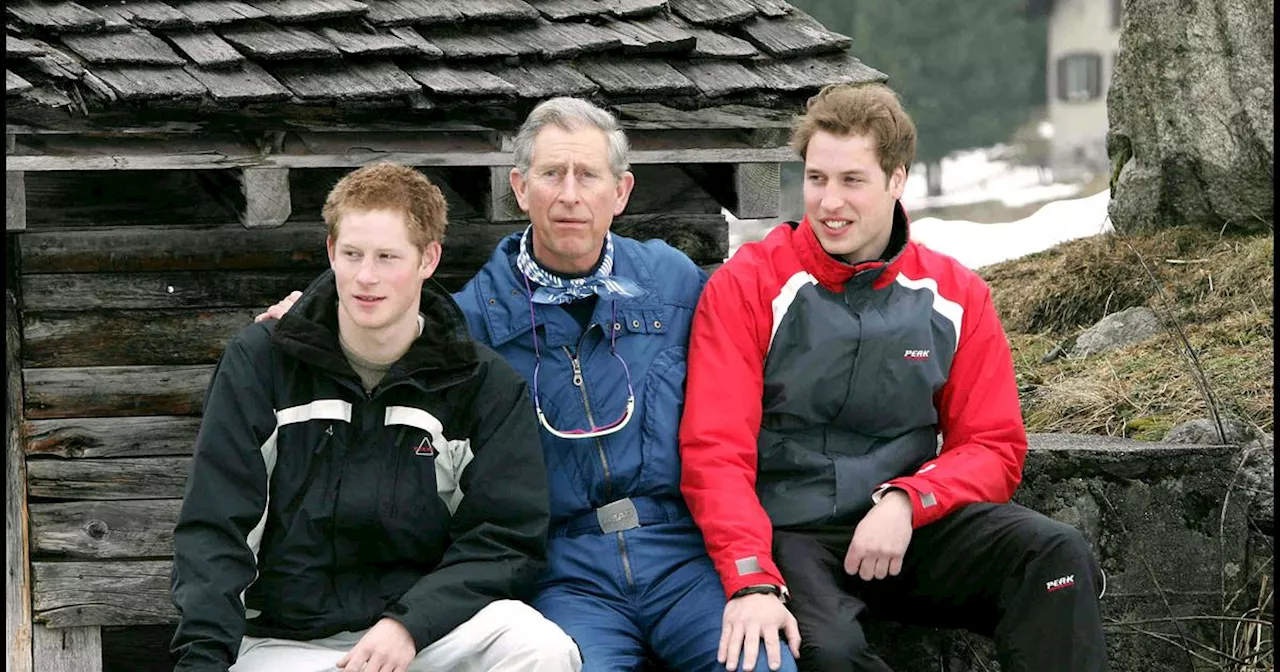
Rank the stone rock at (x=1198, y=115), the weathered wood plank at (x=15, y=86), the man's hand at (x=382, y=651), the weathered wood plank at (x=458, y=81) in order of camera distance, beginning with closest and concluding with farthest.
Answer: the man's hand at (x=382, y=651) → the weathered wood plank at (x=15, y=86) → the weathered wood plank at (x=458, y=81) → the stone rock at (x=1198, y=115)

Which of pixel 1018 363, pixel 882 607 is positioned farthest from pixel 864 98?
pixel 1018 363

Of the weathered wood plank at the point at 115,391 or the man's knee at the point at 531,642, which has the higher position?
the weathered wood plank at the point at 115,391

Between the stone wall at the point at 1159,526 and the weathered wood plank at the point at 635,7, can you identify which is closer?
the stone wall at the point at 1159,526

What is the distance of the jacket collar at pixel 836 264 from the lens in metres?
3.92

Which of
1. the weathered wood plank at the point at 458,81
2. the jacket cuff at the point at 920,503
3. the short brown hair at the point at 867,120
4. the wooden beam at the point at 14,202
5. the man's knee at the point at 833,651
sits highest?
the weathered wood plank at the point at 458,81

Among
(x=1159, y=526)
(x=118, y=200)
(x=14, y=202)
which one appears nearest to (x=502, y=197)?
(x=118, y=200)

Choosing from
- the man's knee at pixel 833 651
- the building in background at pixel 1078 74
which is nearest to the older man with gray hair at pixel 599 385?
the man's knee at pixel 833 651

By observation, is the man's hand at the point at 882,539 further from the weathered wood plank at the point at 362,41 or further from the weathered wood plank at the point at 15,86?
the weathered wood plank at the point at 15,86

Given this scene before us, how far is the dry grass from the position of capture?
219 inches

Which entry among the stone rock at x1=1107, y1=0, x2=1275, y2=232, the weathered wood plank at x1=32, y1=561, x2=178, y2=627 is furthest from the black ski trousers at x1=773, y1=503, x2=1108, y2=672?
the stone rock at x1=1107, y1=0, x2=1275, y2=232

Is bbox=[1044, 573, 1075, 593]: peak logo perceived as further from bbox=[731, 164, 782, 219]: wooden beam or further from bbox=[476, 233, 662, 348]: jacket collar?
bbox=[731, 164, 782, 219]: wooden beam

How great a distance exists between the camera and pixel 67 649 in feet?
17.7

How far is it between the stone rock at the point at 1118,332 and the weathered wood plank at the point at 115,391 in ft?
11.7

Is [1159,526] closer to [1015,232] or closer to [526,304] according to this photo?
[526,304]
